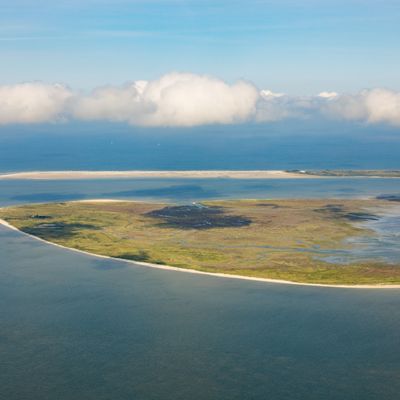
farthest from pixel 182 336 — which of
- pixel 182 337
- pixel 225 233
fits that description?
pixel 225 233

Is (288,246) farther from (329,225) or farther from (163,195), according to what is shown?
(163,195)

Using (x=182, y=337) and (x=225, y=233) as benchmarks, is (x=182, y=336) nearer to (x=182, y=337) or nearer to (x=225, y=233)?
(x=182, y=337)

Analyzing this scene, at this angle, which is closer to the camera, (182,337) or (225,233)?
(182,337)

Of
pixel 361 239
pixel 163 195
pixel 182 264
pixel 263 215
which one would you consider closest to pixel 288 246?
pixel 361 239

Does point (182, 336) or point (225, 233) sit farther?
point (225, 233)

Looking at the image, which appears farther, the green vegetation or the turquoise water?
the green vegetation

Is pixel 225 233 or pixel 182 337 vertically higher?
pixel 225 233
